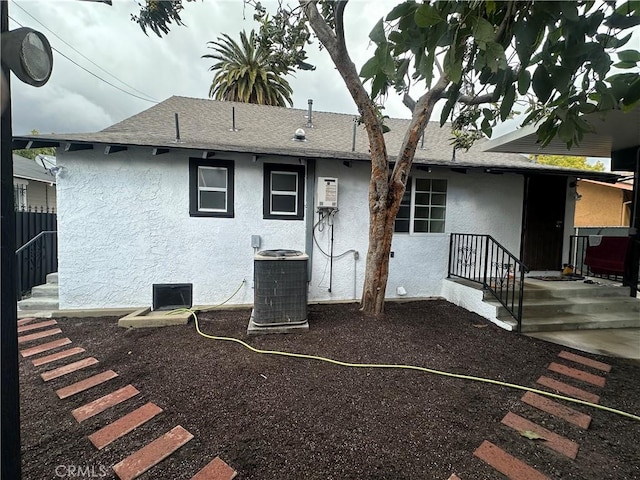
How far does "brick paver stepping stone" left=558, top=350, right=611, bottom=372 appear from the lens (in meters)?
2.98

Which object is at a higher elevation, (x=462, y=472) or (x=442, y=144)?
(x=442, y=144)

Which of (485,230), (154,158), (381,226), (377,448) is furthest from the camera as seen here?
(485,230)

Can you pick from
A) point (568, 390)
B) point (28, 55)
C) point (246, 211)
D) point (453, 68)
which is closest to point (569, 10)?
point (453, 68)

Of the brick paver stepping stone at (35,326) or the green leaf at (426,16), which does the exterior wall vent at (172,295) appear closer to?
the brick paver stepping stone at (35,326)

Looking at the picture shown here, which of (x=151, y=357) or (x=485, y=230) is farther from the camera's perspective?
(x=485, y=230)

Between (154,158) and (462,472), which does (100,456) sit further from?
(154,158)

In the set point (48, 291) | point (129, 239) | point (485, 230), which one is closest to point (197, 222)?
point (129, 239)

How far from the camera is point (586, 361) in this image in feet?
10.2

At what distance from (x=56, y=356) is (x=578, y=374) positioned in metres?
5.53

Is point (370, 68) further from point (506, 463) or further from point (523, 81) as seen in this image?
point (506, 463)

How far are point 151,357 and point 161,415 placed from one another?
3.64 feet

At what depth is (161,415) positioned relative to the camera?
6.81 ft

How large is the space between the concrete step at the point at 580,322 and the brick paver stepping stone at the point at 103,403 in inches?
187

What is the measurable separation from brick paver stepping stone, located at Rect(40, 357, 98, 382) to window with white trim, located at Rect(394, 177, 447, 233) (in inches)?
188
